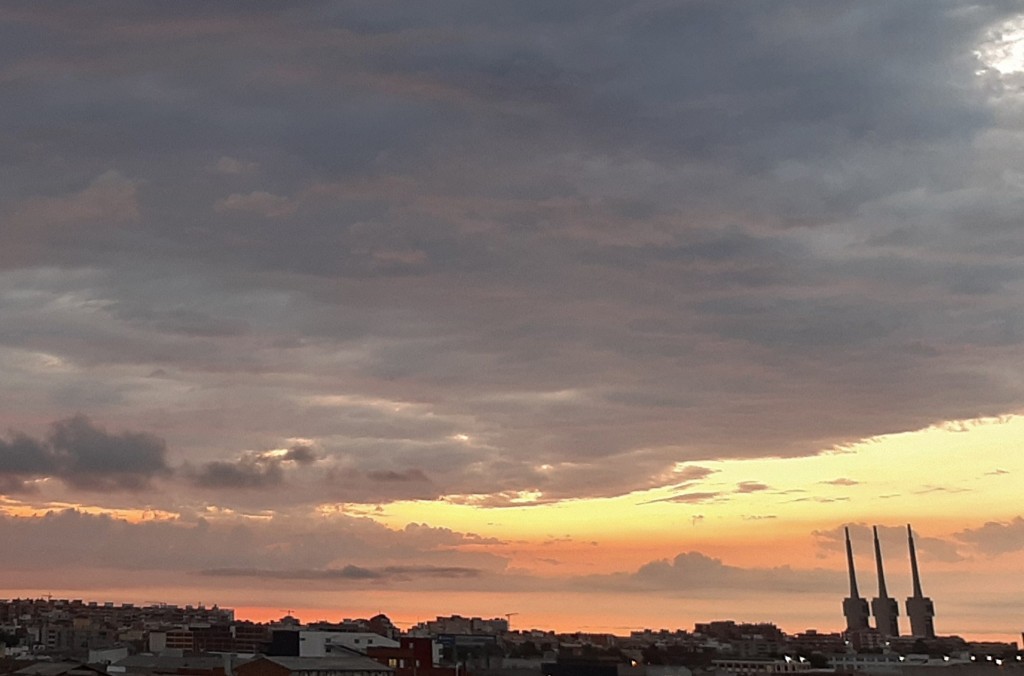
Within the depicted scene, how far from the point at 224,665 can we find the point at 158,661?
65.0ft

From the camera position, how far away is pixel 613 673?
650 ft

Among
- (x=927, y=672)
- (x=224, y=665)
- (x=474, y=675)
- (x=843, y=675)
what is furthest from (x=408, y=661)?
(x=927, y=672)

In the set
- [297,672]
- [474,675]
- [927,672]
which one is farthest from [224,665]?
[927,672]

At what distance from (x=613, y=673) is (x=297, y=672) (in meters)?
64.5

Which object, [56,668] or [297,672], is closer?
[56,668]

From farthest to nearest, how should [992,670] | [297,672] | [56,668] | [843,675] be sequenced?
[992,670], [843,675], [297,672], [56,668]

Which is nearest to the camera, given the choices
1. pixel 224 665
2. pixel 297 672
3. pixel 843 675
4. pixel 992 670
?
pixel 297 672

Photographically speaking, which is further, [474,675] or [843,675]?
[474,675]

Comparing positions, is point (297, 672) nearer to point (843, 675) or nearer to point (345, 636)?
point (345, 636)

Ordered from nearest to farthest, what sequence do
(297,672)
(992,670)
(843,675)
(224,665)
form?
(297,672)
(224,665)
(843,675)
(992,670)

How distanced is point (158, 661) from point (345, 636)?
29.9 meters

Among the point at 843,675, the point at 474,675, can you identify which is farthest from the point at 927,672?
the point at 474,675

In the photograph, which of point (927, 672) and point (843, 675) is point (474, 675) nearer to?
point (843, 675)

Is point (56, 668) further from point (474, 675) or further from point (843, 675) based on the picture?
point (843, 675)
